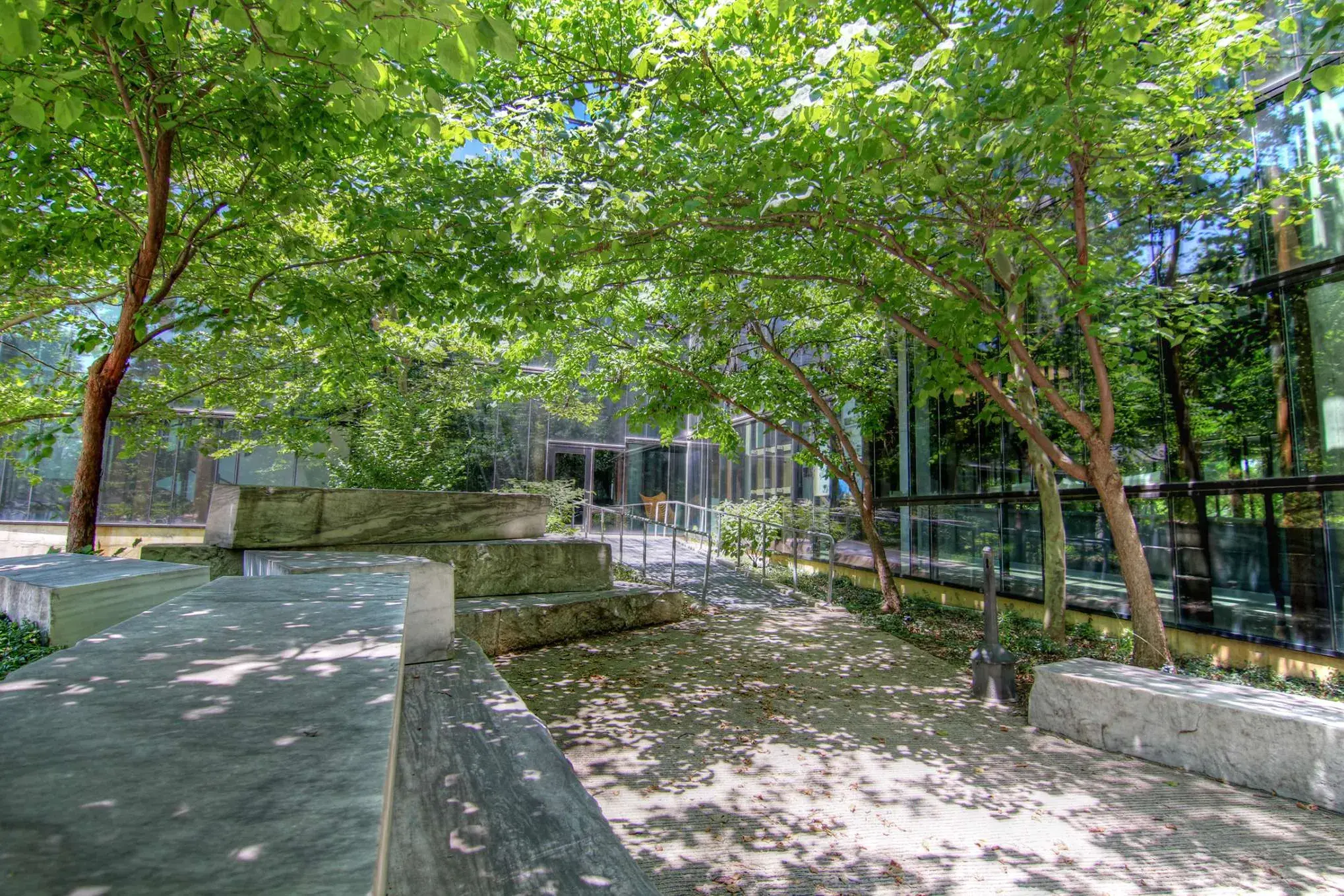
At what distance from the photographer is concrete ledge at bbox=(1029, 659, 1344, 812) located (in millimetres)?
3979

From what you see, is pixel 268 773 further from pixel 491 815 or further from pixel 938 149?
pixel 938 149

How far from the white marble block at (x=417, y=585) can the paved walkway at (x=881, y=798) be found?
1034 millimetres

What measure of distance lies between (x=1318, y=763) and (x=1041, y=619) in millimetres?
5686

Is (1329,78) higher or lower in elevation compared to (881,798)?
higher

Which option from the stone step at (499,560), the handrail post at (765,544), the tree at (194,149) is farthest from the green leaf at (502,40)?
the handrail post at (765,544)

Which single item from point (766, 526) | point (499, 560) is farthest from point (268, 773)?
point (766, 526)

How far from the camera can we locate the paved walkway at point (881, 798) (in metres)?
3.20

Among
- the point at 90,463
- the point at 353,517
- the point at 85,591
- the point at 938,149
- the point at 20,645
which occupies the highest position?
the point at 938,149

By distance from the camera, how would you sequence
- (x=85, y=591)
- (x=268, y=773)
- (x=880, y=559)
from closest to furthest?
(x=268, y=773), (x=85, y=591), (x=880, y=559)

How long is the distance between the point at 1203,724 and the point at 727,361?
7983 millimetres

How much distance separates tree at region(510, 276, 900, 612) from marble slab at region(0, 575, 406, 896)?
775 cm

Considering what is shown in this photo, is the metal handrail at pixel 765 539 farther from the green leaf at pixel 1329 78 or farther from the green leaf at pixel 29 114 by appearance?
the green leaf at pixel 29 114

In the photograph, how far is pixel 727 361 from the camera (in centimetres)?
1131

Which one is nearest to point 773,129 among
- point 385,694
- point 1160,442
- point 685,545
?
point 385,694
